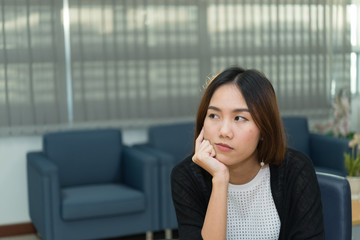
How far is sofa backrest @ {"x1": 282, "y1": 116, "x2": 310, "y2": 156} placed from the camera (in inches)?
211

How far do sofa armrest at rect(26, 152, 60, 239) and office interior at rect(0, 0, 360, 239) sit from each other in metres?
0.60

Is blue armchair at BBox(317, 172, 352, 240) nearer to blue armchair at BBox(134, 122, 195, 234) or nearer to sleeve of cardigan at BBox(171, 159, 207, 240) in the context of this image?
sleeve of cardigan at BBox(171, 159, 207, 240)

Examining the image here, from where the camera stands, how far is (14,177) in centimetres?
488

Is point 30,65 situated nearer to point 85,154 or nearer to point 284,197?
point 85,154

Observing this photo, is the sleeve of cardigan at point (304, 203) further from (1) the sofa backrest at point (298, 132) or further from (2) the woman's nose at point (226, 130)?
(1) the sofa backrest at point (298, 132)

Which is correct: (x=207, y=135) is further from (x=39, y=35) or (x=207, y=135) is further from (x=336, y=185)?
(x=39, y=35)

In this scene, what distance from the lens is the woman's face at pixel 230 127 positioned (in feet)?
6.03

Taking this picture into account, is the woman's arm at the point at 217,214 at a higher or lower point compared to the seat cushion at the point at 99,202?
higher

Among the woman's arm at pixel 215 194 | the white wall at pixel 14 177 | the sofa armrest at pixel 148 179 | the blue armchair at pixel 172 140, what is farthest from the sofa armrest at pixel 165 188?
the woman's arm at pixel 215 194

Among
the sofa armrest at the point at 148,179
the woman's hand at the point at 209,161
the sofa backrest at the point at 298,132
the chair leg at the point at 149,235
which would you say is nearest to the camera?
the woman's hand at the point at 209,161

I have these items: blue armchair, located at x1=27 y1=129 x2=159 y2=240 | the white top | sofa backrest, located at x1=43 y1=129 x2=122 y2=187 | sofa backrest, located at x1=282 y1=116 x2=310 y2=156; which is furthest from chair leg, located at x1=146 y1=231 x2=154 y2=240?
the white top

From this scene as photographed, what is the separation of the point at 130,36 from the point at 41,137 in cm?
118

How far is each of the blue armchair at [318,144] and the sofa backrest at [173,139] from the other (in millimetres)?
890

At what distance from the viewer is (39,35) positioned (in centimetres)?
481
